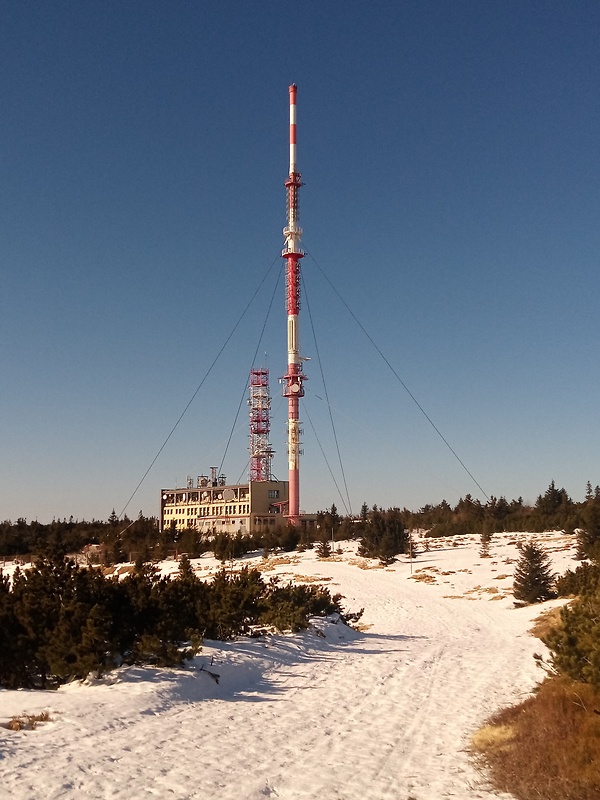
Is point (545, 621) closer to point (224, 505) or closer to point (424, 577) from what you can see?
point (424, 577)

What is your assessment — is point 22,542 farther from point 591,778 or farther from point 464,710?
point 591,778

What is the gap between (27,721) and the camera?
9047 millimetres

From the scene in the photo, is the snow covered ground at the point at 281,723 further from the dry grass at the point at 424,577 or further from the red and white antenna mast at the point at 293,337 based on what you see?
the red and white antenna mast at the point at 293,337

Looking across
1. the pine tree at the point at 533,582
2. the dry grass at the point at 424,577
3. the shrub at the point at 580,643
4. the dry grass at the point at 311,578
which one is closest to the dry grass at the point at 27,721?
Answer: the shrub at the point at 580,643

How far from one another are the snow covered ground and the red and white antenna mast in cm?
4524

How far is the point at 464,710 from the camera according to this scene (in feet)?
38.0

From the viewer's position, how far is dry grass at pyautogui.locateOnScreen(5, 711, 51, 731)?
28.7ft

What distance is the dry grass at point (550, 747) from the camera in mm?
7000

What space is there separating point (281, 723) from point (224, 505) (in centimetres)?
7508

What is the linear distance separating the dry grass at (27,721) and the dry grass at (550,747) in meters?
5.93

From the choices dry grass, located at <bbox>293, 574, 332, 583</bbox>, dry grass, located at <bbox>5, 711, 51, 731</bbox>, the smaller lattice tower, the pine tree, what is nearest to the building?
the smaller lattice tower

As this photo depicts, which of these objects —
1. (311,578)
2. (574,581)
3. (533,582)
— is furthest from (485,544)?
(574,581)

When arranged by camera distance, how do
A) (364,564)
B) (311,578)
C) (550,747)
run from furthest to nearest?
(364,564), (311,578), (550,747)

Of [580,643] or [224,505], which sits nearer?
[580,643]
